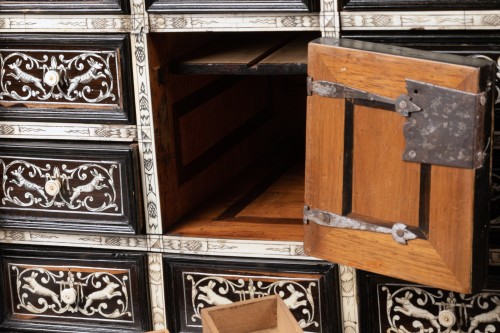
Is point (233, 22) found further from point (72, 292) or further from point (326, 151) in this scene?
point (72, 292)

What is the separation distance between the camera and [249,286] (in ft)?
7.84

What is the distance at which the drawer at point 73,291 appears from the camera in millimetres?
2471

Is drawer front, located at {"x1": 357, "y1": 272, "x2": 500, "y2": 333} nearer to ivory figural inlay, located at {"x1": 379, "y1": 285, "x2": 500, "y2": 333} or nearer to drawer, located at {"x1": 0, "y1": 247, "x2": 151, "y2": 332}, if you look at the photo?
ivory figural inlay, located at {"x1": 379, "y1": 285, "x2": 500, "y2": 333}

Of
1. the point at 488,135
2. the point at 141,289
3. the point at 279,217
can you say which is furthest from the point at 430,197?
the point at 141,289

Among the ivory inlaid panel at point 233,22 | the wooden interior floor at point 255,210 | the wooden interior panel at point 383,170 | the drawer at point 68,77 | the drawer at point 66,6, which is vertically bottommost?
the wooden interior floor at point 255,210

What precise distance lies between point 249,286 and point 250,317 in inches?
12.5

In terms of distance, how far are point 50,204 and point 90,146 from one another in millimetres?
164

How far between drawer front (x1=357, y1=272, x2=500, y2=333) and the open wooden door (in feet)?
0.71

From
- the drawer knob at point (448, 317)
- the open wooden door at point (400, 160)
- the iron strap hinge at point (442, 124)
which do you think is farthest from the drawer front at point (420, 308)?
the iron strap hinge at point (442, 124)

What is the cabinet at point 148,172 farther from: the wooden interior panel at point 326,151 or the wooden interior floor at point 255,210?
the wooden interior panel at point 326,151

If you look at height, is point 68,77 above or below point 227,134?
above

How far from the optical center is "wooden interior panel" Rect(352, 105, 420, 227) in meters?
1.98

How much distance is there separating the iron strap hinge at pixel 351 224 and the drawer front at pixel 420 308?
0.22 meters

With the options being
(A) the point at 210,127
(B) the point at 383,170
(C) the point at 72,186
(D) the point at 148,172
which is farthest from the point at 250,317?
(A) the point at 210,127
